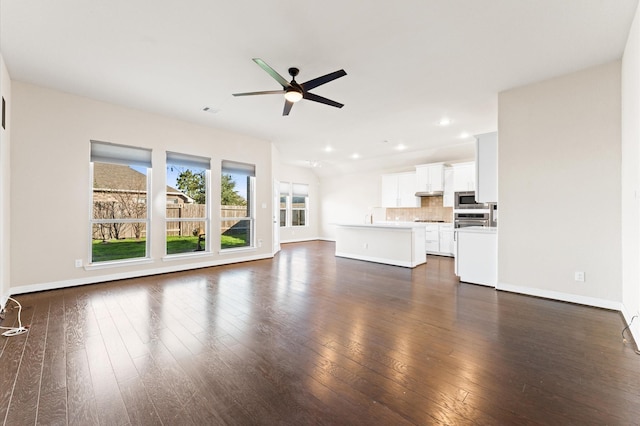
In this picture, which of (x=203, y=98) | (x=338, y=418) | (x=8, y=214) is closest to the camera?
(x=338, y=418)

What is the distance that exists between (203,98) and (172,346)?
3.63 m

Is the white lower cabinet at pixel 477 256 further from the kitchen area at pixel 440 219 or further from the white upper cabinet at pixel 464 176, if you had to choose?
the white upper cabinet at pixel 464 176

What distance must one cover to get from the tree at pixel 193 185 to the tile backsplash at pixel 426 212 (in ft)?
19.7

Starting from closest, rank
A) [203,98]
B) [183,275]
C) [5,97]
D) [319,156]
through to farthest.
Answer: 1. [5,97]
2. [203,98]
3. [183,275]
4. [319,156]

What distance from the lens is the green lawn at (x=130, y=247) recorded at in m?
4.57

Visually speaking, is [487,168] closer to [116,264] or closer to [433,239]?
[433,239]

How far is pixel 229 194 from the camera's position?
6.28 meters

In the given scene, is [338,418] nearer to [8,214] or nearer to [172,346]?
[172,346]

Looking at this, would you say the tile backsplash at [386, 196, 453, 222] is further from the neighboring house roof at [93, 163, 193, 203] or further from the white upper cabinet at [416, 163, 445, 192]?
the neighboring house roof at [93, 163, 193, 203]

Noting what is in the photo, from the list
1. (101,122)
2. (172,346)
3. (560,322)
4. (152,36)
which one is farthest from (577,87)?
(101,122)

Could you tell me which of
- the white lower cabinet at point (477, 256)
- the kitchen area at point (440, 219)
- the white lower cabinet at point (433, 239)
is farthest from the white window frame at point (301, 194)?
the white lower cabinet at point (477, 256)

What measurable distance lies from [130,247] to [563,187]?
691cm

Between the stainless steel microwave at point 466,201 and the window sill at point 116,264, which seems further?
the stainless steel microwave at point 466,201

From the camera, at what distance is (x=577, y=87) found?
348cm
